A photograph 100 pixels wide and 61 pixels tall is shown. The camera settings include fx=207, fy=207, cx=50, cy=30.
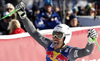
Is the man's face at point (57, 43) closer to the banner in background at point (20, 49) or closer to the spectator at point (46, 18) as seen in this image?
the banner in background at point (20, 49)

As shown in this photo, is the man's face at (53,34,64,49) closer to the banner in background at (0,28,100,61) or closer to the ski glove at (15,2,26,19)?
the ski glove at (15,2,26,19)

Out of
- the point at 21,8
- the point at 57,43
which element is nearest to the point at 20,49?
the point at 21,8

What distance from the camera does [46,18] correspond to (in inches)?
234

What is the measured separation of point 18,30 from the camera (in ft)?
14.2

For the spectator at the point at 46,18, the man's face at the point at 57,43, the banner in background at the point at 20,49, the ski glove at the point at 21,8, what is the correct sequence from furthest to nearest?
the spectator at the point at 46,18 < the banner in background at the point at 20,49 < the ski glove at the point at 21,8 < the man's face at the point at 57,43

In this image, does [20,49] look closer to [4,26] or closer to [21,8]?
[21,8]

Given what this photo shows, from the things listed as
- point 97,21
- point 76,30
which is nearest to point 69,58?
point 76,30

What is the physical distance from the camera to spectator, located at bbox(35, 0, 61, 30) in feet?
19.1

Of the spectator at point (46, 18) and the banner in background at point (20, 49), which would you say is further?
the spectator at point (46, 18)

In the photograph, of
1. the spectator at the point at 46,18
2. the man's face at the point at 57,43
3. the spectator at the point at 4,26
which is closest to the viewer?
the man's face at the point at 57,43

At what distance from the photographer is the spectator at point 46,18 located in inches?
229

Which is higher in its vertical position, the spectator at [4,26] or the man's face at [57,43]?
the man's face at [57,43]

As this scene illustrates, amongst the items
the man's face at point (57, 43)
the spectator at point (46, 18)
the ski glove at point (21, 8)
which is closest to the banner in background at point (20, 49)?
the ski glove at point (21, 8)

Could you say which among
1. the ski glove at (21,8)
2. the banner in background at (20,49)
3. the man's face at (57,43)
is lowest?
the banner in background at (20,49)
